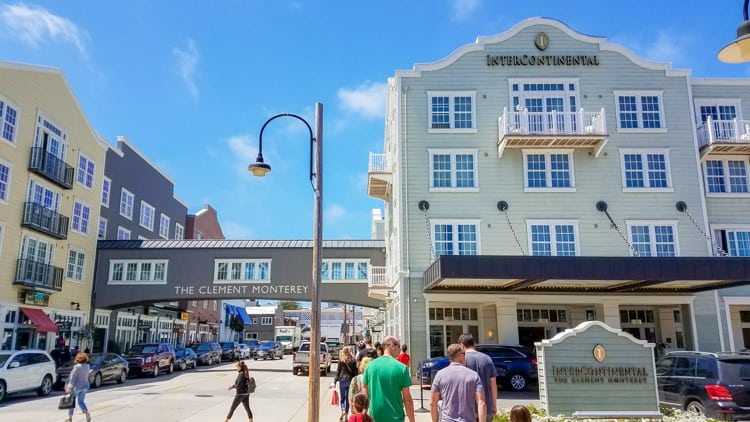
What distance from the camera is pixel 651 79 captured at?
2581 cm

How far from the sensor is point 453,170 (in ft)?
81.4

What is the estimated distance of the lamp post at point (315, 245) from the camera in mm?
9500

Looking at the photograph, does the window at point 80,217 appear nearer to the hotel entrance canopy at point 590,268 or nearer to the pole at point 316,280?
the hotel entrance canopy at point 590,268

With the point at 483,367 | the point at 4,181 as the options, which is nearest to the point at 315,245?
the point at 483,367

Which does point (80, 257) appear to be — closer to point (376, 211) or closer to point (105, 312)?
point (105, 312)

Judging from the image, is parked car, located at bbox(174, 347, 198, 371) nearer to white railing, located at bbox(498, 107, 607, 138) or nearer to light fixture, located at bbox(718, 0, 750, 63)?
white railing, located at bbox(498, 107, 607, 138)

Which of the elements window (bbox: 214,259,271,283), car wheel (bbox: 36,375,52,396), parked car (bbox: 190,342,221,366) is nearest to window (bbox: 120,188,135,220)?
window (bbox: 214,259,271,283)

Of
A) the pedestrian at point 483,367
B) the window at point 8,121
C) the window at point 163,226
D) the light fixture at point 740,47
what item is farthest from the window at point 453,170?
the window at point 163,226

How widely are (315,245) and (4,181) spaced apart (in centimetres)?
2234

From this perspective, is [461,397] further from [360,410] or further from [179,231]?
[179,231]

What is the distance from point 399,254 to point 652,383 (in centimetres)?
1354

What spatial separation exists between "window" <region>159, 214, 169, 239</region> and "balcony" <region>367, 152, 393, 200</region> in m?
21.3

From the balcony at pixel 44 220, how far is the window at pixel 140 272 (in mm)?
4576

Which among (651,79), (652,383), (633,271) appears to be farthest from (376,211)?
(652,383)
